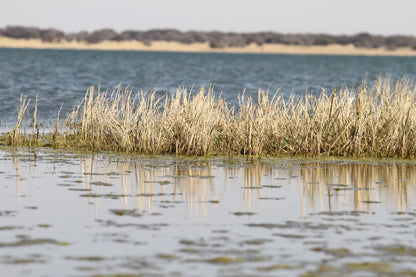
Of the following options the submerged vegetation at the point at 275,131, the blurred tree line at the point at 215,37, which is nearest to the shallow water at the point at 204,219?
the submerged vegetation at the point at 275,131

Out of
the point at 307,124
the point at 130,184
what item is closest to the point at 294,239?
the point at 130,184

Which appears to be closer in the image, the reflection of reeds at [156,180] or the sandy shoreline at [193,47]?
the reflection of reeds at [156,180]

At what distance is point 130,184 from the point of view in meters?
10.2

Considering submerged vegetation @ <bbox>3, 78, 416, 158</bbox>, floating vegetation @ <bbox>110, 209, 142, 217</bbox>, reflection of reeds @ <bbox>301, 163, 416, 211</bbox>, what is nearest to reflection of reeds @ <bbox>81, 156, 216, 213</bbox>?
floating vegetation @ <bbox>110, 209, 142, 217</bbox>

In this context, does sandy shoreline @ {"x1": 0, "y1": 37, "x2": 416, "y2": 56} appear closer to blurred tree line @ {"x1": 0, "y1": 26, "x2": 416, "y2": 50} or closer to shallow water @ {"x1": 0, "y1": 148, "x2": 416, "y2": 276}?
blurred tree line @ {"x1": 0, "y1": 26, "x2": 416, "y2": 50}

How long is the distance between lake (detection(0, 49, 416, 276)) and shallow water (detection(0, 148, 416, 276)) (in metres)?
0.01

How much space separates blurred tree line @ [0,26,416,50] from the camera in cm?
15912

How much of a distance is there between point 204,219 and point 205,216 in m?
0.16

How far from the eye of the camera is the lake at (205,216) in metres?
6.30

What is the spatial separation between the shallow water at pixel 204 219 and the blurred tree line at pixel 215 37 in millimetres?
150075

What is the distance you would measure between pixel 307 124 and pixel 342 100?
0.88 metres

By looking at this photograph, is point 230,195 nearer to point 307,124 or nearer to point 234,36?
point 307,124

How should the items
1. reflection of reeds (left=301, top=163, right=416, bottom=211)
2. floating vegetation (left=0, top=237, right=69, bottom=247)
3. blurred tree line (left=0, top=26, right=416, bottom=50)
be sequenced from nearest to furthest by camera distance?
1. floating vegetation (left=0, top=237, right=69, bottom=247)
2. reflection of reeds (left=301, top=163, right=416, bottom=211)
3. blurred tree line (left=0, top=26, right=416, bottom=50)

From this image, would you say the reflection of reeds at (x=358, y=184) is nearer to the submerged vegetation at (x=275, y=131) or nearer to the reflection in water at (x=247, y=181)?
the reflection in water at (x=247, y=181)
